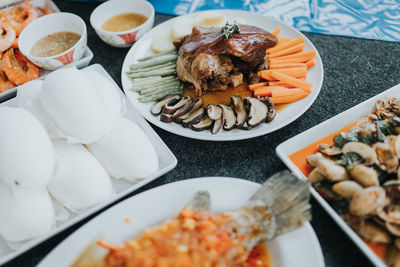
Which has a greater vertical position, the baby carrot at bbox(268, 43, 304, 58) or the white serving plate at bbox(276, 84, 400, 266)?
the baby carrot at bbox(268, 43, 304, 58)

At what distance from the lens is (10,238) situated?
1.23m

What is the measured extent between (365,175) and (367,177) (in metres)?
0.01

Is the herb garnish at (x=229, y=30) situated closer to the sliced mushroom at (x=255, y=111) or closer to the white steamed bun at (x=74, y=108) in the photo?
the sliced mushroom at (x=255, y=111)

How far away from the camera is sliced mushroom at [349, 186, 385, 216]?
115cm

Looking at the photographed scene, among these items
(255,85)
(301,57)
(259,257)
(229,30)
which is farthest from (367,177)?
(229,30)

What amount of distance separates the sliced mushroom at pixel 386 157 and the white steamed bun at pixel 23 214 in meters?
1.41

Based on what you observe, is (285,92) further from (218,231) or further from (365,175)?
(218,231)

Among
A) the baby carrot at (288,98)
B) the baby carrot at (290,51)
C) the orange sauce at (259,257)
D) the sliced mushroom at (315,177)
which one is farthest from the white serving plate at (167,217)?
the baby carrot at (290,51)

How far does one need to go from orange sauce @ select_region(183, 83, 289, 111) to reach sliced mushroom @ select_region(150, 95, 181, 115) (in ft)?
0.56

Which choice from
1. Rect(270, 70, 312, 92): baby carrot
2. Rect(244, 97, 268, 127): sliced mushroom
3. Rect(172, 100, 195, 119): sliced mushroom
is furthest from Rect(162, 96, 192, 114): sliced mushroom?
Rect(270, 70, 312, 92): baby carrot

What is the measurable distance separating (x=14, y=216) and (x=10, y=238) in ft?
0.37

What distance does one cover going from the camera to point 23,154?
1210 millimetres

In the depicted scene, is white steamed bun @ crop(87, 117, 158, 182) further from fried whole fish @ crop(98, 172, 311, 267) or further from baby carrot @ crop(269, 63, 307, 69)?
baby carrot @ crop(269, 63, 307, 69)

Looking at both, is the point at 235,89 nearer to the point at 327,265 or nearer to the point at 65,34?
the point at 327,265
